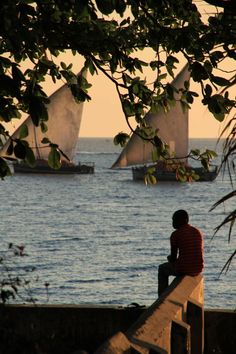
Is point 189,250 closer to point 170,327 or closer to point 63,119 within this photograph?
point 170,327

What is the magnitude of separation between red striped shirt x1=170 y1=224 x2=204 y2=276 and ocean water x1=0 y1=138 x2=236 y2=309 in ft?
6.10

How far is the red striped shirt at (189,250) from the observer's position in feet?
35.7

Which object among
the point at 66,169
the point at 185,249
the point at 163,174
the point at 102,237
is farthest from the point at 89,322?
the point at 66,169

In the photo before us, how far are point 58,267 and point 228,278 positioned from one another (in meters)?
8.01

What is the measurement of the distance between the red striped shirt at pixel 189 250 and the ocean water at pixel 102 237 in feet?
6.10

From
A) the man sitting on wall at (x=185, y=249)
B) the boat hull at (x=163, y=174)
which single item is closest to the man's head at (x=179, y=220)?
the man sitting on wall at (x=185, y=249)

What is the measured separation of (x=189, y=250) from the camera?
11008 mm

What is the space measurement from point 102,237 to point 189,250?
54.1 meters

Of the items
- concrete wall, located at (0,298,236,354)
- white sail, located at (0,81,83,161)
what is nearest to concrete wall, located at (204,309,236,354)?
concrete wall, located at (0,298,236,354)

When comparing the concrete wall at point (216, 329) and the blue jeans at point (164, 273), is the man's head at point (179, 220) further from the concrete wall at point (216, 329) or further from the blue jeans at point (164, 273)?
the concrete wall at point (216, 329)

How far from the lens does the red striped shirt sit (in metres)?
10.9

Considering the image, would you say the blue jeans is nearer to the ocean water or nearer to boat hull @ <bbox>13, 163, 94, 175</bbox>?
the ocean water

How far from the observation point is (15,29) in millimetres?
6762

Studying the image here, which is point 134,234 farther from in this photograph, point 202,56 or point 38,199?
point 202,56
